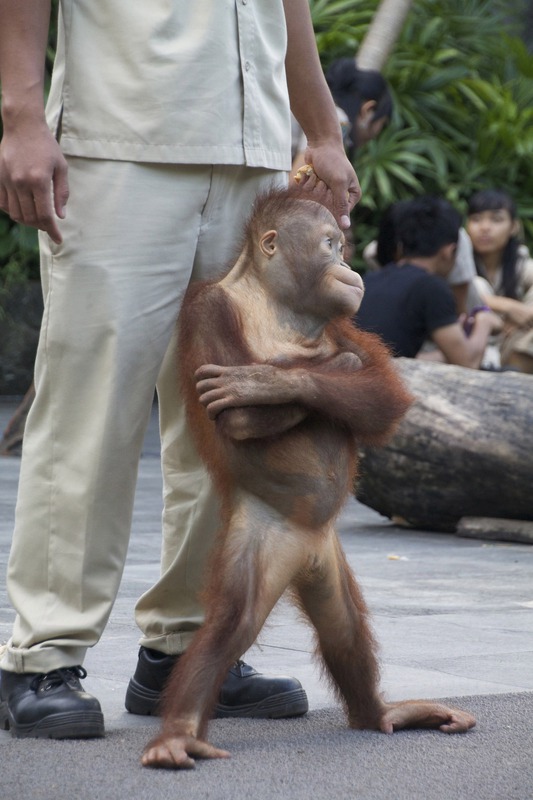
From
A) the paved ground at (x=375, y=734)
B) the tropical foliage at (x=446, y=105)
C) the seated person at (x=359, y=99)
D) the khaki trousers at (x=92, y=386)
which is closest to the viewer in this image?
the paved ground at (x=375, y=734)

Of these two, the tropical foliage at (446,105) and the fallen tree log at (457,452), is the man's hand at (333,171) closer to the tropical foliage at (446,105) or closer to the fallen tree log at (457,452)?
the fallen tree log at (457,452)

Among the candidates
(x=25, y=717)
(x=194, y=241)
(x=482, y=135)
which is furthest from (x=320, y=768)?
(x=482, y=135)

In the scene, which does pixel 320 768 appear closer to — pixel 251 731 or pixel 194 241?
pixel 251 731

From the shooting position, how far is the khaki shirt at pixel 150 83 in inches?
111

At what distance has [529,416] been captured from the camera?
553 centimetres

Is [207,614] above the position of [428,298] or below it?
above

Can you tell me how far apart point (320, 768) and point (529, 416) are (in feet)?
10.5

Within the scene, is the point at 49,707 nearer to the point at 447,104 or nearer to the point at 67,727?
the point at 67,727

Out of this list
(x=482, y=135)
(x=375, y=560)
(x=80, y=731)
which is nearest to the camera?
(x=80, y=731)

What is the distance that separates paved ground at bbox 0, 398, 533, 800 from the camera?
94.5 inches

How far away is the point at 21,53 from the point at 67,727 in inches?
51.8

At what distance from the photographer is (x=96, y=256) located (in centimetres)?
280

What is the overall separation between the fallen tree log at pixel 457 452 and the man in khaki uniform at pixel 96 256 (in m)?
2.77

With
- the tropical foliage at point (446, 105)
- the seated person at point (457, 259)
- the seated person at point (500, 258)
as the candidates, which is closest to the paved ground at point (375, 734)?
the seated person at point (457, 259)
